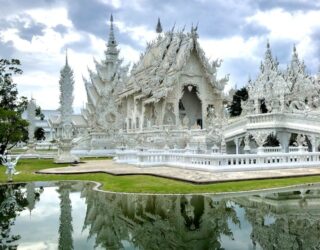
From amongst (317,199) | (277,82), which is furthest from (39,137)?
(317,199)

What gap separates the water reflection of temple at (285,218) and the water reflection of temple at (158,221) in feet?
1.57

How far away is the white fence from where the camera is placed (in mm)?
15148

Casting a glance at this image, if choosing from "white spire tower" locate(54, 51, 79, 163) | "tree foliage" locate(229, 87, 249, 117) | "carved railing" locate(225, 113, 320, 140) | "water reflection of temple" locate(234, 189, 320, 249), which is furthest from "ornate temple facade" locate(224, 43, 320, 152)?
"tree foliage" locate(229, 87, 249, 117)

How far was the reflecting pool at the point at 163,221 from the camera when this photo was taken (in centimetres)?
614

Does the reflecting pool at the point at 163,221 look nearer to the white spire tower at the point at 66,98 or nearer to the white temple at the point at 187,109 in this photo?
the white temple at the point at 187,109

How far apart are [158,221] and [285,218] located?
7.61 feet

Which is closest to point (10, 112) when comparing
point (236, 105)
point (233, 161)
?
point (233, 161)

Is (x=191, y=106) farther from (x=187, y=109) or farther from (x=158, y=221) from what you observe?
(x=158, y=221)

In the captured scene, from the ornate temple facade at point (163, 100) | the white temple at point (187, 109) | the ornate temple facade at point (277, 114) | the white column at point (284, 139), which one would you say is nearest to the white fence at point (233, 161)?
the white temple at point (187, 109)

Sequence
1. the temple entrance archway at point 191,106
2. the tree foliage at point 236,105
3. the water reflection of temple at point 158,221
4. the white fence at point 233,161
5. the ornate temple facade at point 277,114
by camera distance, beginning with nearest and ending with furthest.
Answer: the water reflection of temple at point 158,221 < the white fence at point 233,161 < the ornate temple facade at point 277,114 < the temple entrance archway at point 191,106 < the tree foliage at point 236,105

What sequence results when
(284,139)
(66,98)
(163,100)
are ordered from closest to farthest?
(284,139) → (66,98) → (163,100)

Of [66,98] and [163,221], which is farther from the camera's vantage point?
[66,98]

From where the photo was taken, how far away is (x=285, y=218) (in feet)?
24.0

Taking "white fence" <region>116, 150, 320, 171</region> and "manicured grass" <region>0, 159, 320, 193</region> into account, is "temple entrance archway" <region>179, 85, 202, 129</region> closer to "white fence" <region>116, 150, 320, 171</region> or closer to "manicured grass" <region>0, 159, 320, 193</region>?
"white fence" <region>116, 150, 320, 171</region>
